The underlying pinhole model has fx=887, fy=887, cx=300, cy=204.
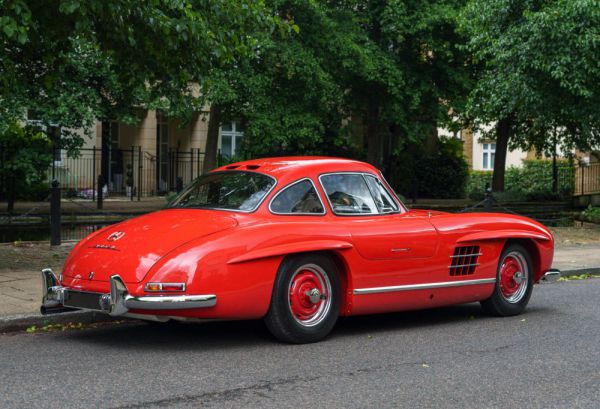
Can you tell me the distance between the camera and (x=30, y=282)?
419 inches

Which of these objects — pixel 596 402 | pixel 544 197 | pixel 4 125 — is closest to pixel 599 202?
pixel 544 197

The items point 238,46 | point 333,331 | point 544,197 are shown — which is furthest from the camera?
point 544,197

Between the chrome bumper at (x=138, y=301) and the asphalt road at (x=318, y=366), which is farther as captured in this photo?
the chrome bumper at (x=138, y=301)

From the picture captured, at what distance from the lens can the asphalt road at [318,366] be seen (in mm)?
5645

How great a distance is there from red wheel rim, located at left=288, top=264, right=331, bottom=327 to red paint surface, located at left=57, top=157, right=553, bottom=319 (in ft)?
0.72

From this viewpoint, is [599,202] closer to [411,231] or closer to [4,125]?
[4,125]

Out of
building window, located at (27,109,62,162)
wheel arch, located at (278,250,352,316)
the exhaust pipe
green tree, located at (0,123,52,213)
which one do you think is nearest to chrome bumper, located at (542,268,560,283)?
wheel arch, located at (278,250,352,316)

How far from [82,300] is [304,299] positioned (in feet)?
5.98

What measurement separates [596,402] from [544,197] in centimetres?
2642

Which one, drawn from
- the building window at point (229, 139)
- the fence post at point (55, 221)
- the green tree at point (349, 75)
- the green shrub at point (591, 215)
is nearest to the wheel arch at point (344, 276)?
the fence post at point (55, 221)

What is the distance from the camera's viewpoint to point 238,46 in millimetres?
12047

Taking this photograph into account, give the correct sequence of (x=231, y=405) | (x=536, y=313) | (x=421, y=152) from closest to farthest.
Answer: (x=231, y=405) → (x=536, y=313) → (x=421, y=152)

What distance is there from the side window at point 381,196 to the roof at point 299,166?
0.38 feet

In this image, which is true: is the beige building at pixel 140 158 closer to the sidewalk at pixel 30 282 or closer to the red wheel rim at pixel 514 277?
the sidewalk at pixel 30 282
